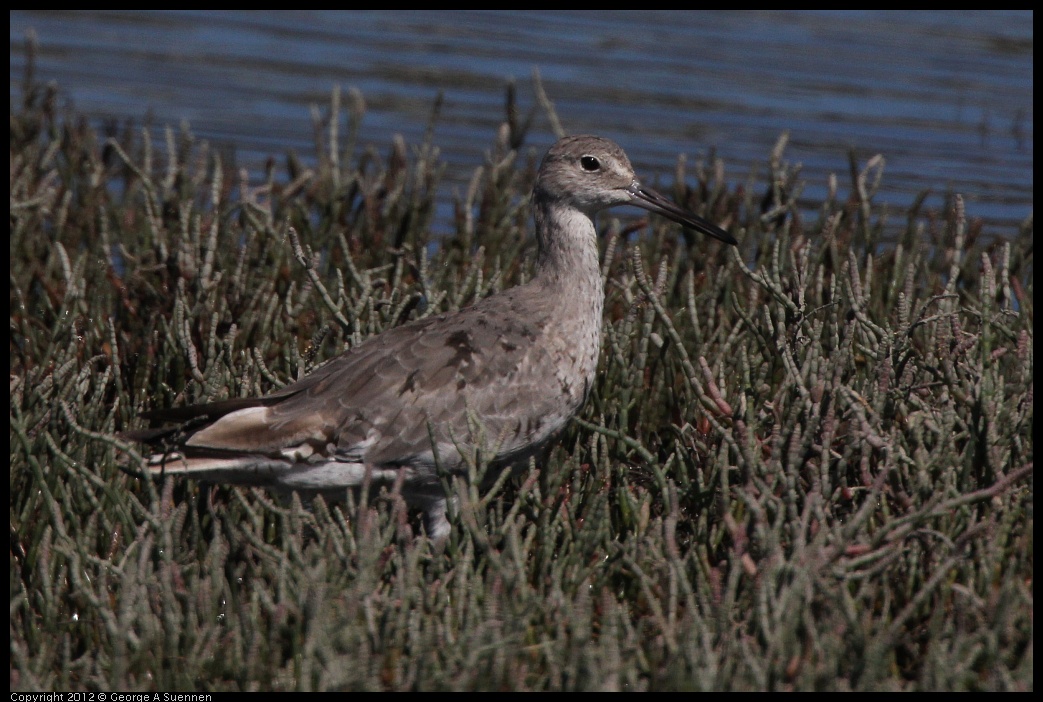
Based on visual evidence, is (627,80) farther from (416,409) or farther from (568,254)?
(416,409)

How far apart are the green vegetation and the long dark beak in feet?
0.89

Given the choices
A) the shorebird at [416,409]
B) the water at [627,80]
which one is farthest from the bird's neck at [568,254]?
the water at [627,80]

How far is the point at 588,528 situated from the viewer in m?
4.22

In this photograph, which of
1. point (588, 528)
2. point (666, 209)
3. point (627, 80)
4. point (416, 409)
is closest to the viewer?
point (588, 528)

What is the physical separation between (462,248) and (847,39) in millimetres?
9256

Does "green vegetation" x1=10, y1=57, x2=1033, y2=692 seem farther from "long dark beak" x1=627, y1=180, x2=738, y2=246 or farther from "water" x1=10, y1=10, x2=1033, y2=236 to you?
"water" x1=10, y1=10, x2=1033, y2=236

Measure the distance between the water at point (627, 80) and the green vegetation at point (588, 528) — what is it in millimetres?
4246

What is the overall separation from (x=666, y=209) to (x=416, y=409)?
1.53 m

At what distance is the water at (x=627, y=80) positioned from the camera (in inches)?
464

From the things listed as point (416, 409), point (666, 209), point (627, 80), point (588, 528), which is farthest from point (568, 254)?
point (627, 80)

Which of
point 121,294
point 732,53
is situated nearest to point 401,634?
point 121,294

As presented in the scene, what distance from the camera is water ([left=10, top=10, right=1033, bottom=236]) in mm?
11773

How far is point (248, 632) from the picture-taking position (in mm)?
3883
